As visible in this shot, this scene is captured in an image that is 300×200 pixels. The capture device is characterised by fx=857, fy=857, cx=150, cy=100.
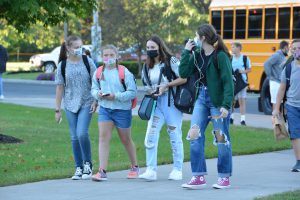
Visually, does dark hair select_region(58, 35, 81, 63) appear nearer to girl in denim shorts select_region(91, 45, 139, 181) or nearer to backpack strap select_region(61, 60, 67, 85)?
backpack strap select_region(61, 60, 67, 85)

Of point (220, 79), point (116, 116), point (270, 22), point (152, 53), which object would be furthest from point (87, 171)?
point (270, 22)

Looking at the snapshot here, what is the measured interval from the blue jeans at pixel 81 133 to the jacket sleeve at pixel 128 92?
536 mm

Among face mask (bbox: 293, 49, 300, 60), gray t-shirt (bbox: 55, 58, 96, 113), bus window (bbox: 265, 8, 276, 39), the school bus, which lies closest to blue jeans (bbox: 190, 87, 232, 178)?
gray t-shirt (bbox: 55, 58, 96, 113)

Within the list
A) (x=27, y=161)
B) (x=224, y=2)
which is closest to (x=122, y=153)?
(x=27, y=161)

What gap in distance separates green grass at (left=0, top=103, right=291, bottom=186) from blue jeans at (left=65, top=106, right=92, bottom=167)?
34 cm

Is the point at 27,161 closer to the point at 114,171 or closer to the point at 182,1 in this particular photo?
the point at 114,171

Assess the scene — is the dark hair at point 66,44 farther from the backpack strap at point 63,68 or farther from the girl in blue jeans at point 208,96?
the girl in blue jeans at point 208,96

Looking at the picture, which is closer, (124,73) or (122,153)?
(124,73)

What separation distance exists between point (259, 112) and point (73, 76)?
1218 centimetres

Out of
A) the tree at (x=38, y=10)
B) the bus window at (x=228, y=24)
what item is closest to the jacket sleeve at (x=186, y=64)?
the tree at (x=38, y=10)

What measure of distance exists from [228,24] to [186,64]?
624 inches

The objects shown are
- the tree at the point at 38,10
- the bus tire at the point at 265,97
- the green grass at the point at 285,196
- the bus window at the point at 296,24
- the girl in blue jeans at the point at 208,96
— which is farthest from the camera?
the bus window at the point at 296,24

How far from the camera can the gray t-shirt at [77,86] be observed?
10469mm

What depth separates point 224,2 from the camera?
25.4 meters
